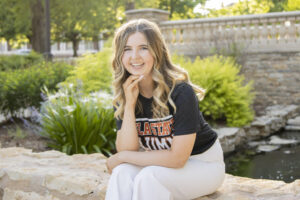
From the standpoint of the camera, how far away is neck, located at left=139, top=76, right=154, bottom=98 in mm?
2234

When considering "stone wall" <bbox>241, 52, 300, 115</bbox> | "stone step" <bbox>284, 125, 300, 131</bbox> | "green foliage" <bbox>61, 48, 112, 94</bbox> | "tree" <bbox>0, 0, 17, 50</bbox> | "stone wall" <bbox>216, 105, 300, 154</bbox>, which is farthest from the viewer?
"tree" <bbox>0, 0, 17, 50</bbox>

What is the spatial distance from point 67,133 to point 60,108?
326 mm

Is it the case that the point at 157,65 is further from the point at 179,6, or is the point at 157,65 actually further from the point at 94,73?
the point at 179,6

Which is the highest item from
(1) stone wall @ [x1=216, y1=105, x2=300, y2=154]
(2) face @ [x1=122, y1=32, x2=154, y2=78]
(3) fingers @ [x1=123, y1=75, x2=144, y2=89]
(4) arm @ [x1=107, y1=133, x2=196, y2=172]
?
(2) face @ [x1=122, y1=32, x2=154, y2=78]

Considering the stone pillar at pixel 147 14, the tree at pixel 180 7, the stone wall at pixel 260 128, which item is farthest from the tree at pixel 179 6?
the stone wall at pixel 260 128

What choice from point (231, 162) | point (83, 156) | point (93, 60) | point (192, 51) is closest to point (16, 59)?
point (192, 51)

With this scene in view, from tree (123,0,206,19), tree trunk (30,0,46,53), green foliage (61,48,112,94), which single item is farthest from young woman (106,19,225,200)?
tree (123,0,206,19)

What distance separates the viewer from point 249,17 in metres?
9.62

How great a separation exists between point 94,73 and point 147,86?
15.4 feet

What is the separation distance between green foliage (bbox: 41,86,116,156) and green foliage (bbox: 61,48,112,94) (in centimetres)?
164

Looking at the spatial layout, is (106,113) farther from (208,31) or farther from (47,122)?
(208,31)

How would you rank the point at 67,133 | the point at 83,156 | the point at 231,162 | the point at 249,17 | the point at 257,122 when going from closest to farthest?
the point at 83,156, the point at 67,133, the point at 231,162, the point at 257,122, the point at 249,17

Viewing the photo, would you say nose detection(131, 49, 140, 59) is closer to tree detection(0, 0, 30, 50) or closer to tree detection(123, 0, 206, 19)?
tree detection(0, 0, 30, 50)

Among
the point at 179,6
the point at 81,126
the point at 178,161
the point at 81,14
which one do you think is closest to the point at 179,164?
the point at 178,161
